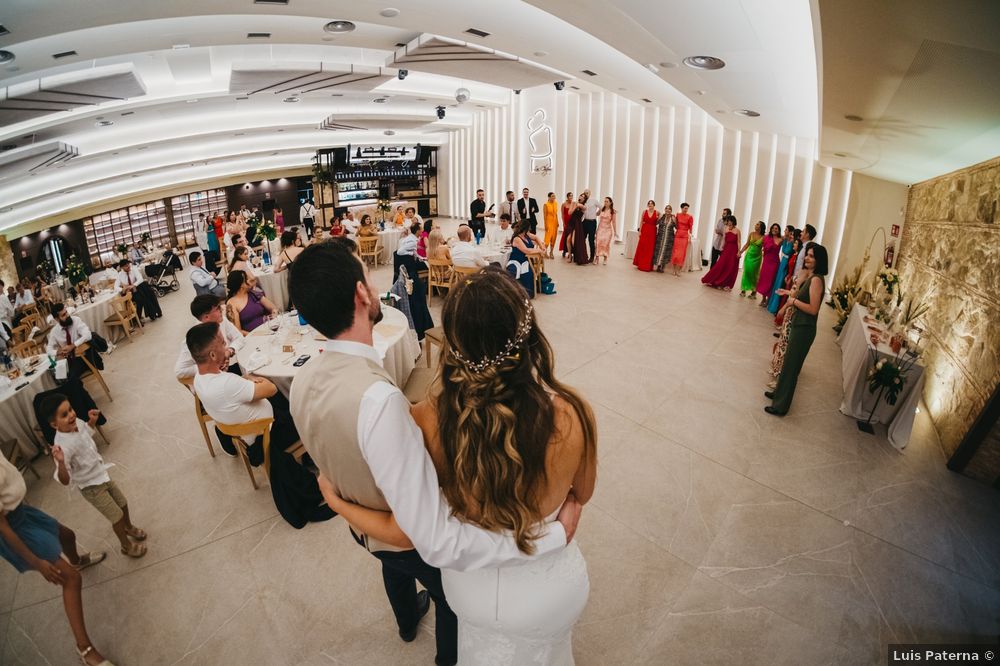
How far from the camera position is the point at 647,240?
30.4 ft

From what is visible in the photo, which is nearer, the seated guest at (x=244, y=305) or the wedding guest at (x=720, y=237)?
the seated guest at (x=244, y=305)

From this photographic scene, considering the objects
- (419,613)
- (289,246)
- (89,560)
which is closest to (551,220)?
(289,246)

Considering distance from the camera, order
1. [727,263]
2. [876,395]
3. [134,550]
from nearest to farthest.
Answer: [134,550] → [876,395] → [727,263]

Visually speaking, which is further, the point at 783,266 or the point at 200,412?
the point at 783,266

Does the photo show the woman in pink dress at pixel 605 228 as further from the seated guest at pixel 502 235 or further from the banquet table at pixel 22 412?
the banquet table at pixel 22 412

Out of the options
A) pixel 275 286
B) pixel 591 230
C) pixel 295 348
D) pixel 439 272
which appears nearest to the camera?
pixel 295 348

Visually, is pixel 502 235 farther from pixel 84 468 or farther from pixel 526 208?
pixel 84 468

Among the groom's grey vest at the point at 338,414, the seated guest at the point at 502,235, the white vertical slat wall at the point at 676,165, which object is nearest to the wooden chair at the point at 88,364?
the groom's grey vest at the point at 338,414

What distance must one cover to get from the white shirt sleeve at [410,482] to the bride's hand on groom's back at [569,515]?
0.81 feet

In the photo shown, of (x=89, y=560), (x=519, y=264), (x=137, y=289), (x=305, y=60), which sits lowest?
(x=89, y=560)

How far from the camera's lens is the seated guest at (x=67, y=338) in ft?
14.5

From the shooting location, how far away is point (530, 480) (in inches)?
46.0

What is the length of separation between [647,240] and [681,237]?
667 millimetres

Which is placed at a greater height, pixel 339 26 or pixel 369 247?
pixel 339 26
